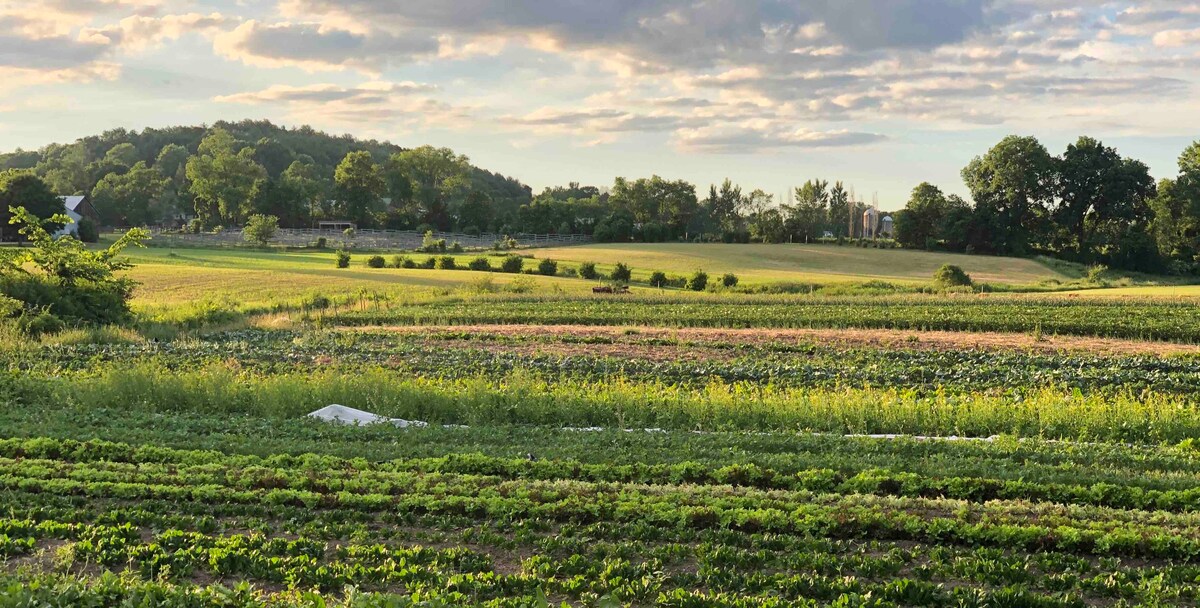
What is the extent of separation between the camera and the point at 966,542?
819cm

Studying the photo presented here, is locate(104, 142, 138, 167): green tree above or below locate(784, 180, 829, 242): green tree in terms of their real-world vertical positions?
above

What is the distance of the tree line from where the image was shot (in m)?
90.4

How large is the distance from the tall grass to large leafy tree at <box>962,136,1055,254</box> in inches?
3416

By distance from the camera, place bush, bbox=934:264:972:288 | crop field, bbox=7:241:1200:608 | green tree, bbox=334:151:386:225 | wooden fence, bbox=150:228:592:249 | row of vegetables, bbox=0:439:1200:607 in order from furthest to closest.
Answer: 1. green tree, bbox=334:151:386:225
2. wooden fence, bbox=150:228:592:249
3. bush, bbox=934:264:972:288
4. crop field, bbox=7:241:1200:608
5. row of vegetables, bbox=0:439:1200:607

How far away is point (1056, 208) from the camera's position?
98.9 metres

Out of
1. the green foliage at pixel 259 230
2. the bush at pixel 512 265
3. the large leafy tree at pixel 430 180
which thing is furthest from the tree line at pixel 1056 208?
the green foliage at pixel 259 230

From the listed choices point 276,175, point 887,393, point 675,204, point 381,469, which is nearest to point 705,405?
point 887,393

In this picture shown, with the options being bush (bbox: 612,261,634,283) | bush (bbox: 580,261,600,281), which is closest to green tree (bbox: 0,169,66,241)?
bush (bbox: 580,261,600,281)

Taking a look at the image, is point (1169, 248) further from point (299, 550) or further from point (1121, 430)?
point (299, 550)

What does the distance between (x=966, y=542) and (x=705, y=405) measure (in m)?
7.25

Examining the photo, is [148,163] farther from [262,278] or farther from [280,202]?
[262,278]

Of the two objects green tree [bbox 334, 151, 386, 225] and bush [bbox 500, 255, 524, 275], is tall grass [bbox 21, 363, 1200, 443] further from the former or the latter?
green tree [bbox 334, 151, 386, 225]

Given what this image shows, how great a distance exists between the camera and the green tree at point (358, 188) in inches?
4948

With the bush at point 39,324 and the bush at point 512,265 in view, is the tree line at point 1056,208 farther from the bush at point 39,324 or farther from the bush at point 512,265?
the bush at point 39,324
